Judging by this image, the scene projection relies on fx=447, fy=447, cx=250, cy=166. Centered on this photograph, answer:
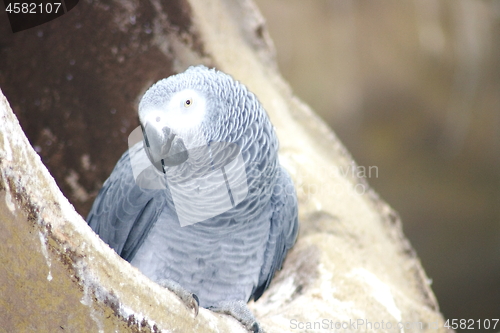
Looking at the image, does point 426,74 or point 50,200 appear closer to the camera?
point 50,200

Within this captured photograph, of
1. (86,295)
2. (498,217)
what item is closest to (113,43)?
(86,295)

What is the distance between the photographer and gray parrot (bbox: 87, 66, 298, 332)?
138 centimetres

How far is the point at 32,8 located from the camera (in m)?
2.17

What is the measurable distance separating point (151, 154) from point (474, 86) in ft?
13.2

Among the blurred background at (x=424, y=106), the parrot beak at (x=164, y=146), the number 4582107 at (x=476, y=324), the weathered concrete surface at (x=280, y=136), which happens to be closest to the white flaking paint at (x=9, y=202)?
the parrot beak at (x=164, y=146)

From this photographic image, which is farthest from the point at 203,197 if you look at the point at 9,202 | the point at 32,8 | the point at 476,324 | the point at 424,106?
the point at 476,324

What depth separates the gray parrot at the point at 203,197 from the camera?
4.52 ft

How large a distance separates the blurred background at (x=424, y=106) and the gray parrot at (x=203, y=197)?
3.00 m

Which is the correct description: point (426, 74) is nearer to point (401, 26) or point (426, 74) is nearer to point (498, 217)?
point (401, 26)

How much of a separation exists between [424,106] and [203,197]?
3.62 m

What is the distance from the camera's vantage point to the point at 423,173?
4664 mm

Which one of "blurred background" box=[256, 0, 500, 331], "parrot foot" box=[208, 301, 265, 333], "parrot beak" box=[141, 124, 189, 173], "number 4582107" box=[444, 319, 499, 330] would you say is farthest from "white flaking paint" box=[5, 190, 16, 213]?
"blurred background" box=[256, 0, 500, 331]

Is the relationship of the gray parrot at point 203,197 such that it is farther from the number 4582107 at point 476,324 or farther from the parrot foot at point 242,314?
the number 4582107 at point 476,324

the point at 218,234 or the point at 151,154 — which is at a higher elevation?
the point at 151,154
